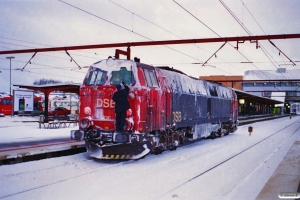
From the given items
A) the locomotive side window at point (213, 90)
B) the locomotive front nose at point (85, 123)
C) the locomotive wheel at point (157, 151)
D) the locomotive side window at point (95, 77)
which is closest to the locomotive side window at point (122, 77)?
the locomotive side window at point (95, 77)

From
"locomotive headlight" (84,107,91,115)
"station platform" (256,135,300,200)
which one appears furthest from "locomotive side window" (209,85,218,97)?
"locomotive headlight" (84,107,91,115)

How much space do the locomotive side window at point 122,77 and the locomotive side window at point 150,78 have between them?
683 millimetres

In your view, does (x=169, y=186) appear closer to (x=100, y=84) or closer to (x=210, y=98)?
(x=100, y=84)

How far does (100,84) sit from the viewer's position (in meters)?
11.7

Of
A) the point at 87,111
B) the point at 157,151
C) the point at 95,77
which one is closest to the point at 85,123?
the point at 87,111

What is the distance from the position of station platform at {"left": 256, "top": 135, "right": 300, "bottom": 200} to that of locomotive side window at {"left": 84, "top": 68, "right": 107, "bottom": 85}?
20.5ft

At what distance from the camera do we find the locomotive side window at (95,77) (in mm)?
11770

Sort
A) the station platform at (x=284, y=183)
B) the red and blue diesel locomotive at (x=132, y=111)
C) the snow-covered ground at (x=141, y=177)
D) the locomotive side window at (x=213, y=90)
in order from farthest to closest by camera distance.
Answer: the locomotive side window at (x=213, y=90) < the red and blue diesel locomotive at (x=132, y=111) < the snow-covered ground at (x=141, y=177) < the station platform at (x=284, y=183)

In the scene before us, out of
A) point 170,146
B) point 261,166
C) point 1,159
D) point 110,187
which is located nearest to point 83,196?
point 110,187

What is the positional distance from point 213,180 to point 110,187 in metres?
2.69

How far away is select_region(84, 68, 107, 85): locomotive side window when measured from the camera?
11770 mm

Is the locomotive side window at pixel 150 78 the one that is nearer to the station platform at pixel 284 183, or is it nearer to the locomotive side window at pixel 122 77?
the locomotive side window at pixel 122 77

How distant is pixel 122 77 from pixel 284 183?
19.8 ft

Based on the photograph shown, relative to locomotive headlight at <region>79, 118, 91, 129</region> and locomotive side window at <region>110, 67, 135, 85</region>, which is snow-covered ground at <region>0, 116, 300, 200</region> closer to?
locomotive headlight at <region>79, 118, 91, 129</region>
